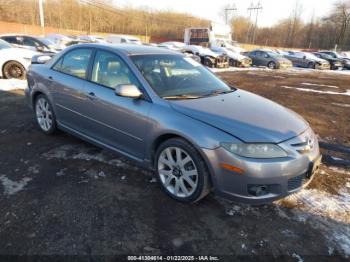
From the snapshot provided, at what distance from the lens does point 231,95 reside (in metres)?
3.79

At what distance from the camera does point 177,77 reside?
3732 millimetres

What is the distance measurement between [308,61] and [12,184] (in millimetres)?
29380

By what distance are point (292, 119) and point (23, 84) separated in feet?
A: 27.3

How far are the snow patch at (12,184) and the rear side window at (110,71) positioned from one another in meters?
1.50

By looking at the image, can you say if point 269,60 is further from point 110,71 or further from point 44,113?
point 110,71

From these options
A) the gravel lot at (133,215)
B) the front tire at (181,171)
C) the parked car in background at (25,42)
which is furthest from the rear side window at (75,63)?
the parked car in background at (25,42)

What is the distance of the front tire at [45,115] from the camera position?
469 centimetres

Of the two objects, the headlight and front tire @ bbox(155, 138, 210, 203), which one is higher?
the headlight

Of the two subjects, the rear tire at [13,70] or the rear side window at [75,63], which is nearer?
the rear side window at [75,63]

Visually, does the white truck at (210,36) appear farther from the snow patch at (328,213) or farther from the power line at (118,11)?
the power line at (118,11)

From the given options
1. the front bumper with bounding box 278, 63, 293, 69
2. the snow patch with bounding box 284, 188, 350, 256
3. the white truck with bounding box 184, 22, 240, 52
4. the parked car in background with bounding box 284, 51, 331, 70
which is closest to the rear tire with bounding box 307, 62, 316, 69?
the parked car in background with bounding box 284, 51, 331, 70

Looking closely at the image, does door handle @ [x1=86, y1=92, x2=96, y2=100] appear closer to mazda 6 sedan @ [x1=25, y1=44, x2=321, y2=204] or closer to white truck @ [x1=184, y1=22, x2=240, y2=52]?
mazda 6 sedan @ [x1=25, y1=44, x2=321, y2=204]

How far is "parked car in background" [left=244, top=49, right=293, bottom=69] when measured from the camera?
952 inches

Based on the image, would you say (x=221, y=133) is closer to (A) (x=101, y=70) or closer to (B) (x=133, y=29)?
(A) (x=101, y=70)
